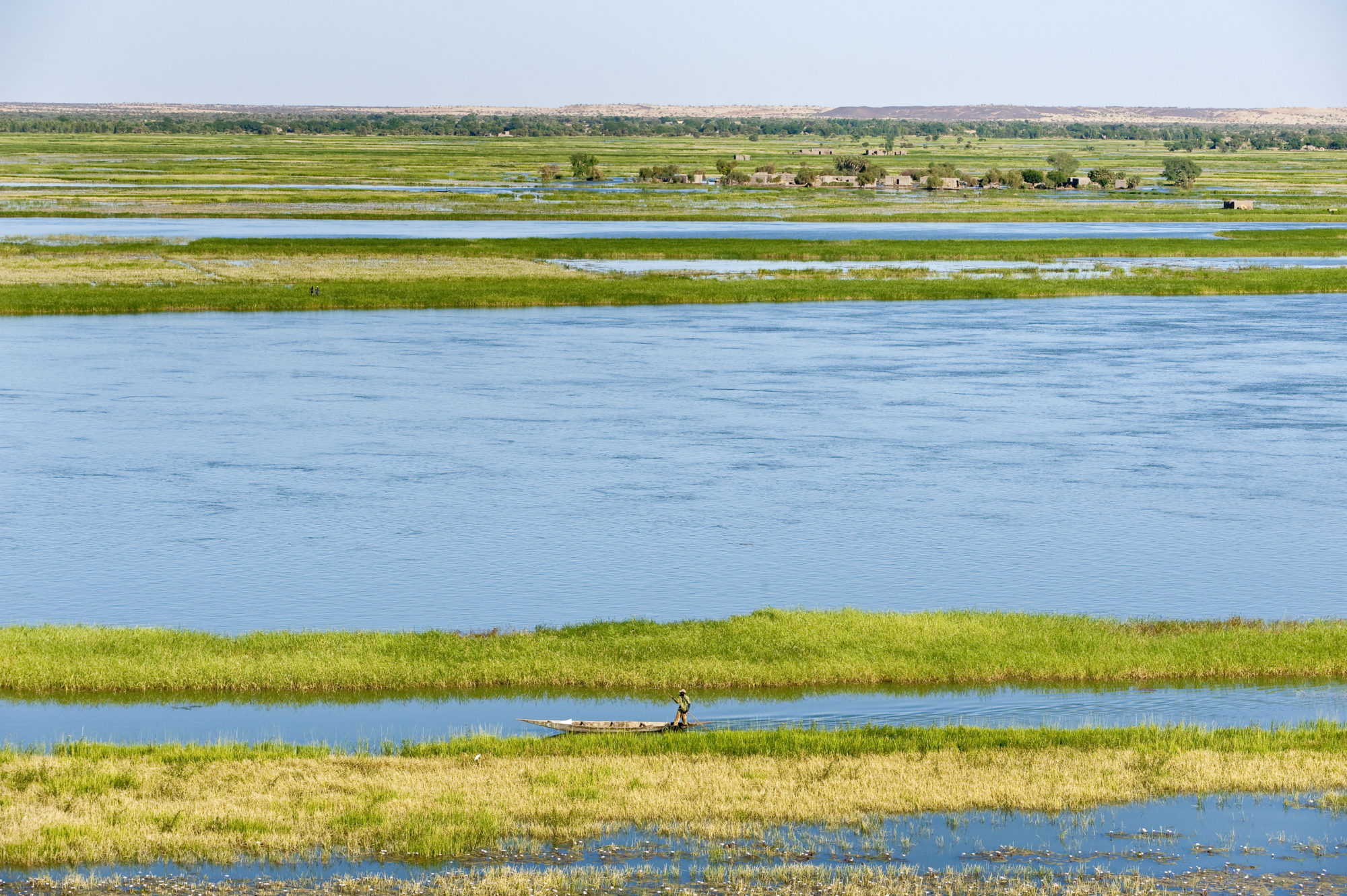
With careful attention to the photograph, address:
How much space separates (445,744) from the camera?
17.5 meters

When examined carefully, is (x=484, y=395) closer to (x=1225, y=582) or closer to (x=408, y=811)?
(x=1225, y=582)

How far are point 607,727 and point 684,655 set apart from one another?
3551 millimetres

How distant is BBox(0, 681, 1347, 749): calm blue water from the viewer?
18906 mm

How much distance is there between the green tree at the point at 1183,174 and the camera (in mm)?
136500

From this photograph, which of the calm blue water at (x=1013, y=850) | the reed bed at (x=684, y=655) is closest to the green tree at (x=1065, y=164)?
the reed bed at (x=684, y=655)

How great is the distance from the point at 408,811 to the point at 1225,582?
622 inches

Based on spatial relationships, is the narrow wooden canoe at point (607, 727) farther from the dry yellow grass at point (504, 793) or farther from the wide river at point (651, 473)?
the wide river at point (651, 473)

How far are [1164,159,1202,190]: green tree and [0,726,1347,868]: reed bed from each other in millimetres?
126327

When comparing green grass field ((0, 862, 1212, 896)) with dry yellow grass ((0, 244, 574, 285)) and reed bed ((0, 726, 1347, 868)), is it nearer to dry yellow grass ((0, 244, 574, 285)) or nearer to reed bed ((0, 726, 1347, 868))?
reed bed ((0, 726, 1347, 868))

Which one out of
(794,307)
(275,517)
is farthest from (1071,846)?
(794,307)

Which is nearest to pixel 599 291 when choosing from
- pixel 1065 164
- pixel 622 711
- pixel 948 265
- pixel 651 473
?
pixel 948 265

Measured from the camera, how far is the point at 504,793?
1595cm

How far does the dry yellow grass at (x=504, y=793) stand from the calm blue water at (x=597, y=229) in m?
66.0

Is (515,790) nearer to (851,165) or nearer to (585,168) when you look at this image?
(585,168)
